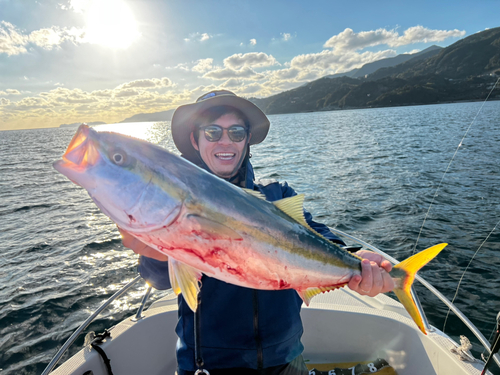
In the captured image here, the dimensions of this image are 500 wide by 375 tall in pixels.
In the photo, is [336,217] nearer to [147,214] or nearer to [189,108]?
[189,108]

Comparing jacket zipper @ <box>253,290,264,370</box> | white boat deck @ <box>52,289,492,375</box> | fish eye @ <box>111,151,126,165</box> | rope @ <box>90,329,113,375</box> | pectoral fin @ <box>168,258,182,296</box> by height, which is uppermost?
fish eye @ <box>111,151,126,165</box>

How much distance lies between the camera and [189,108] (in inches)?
131

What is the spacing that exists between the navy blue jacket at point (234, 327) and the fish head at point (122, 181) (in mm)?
973

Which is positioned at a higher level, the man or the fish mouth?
the fish mouth

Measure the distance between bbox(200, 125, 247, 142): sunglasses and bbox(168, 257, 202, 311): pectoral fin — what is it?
163cm

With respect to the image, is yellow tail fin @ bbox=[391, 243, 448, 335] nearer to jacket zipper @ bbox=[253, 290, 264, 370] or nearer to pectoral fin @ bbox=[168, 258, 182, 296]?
jacket zipper @ bbox=[253, 290, 264, 370]

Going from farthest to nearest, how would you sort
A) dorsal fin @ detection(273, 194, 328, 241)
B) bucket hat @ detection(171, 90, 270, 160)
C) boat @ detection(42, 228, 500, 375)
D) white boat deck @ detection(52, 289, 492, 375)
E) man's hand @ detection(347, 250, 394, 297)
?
white boat deck @ detection(52, 289, 492, 375), boat @ detection(42, 228, 500, 375), bucket hat @ detection(171, 90, 270, 160), man's hand @ detection(347, 250, 394, 297), dorsal fin @ detection(273, 194, 328, 241)

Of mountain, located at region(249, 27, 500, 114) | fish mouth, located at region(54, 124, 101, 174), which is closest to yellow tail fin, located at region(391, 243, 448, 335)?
fish mouth, located at region(54, 124, 101, 174)

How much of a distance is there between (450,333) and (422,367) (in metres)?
3.10

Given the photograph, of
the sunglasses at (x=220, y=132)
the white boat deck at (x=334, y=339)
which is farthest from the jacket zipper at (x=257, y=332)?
the white boat deck at (x=334, y=339)

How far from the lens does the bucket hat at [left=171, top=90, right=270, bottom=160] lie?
10.7 ft

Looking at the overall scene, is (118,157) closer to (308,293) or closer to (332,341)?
(308,293)

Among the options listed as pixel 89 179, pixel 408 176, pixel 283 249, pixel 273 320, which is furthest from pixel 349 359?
pixel 408 176

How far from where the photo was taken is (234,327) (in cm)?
264
